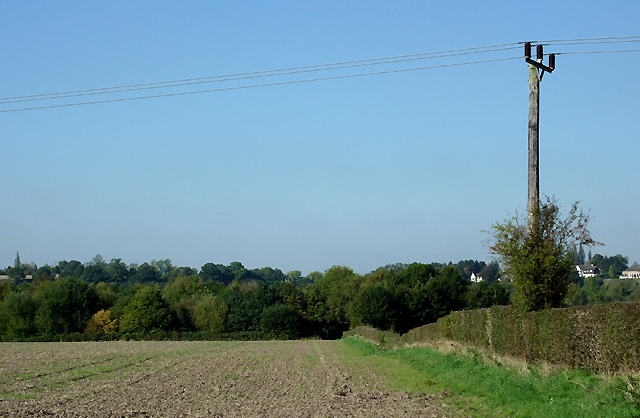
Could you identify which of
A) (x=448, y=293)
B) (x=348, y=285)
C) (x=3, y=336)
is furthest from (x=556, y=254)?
(x=348, y=285)

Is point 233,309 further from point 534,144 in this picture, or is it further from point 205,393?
point 534,144

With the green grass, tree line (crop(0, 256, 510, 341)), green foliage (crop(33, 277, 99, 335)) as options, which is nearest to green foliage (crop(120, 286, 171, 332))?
tree line (crop(0, 256, 510, 341))

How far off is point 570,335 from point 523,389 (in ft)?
7.56

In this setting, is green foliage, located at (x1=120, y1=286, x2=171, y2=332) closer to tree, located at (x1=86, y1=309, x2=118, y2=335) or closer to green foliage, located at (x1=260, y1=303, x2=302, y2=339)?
tree, located at (x1=86, y1=309, x2=118, y2=335)

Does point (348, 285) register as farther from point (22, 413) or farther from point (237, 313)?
point (22, 413)

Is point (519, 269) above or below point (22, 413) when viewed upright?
above

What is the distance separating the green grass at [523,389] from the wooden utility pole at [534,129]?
4569 millimetres

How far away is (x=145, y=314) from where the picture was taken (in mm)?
92688

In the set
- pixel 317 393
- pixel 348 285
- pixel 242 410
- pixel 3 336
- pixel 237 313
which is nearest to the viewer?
pixel 242 410

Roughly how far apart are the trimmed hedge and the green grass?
50 cm

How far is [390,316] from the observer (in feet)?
307

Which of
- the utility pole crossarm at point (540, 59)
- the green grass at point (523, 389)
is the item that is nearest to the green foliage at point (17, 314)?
the green grass at point (523, 389)

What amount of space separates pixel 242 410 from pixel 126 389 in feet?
19.5

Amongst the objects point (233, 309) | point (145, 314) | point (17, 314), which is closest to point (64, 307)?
point (17, 314)
